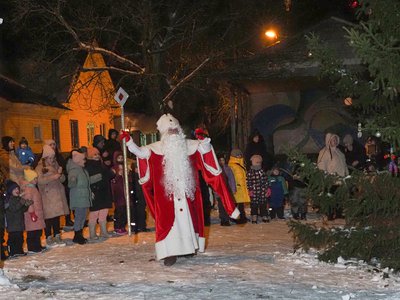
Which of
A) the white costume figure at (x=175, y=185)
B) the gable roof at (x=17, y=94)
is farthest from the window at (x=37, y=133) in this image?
the white costume figure at (x=175, y=185)

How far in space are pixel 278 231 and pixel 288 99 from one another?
14.0 meters

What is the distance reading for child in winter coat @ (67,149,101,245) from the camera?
1161 centimetres

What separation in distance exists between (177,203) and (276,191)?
5732mm

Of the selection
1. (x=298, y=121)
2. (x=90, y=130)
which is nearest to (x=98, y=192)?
(x=298, y=121)

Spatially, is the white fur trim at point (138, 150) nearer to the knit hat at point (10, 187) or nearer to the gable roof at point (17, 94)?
the knit hat at point (10, 187)

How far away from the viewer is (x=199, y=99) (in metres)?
34.2

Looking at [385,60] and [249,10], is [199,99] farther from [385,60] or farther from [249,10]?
[385,60]

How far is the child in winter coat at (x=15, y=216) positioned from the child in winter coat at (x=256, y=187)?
521cm

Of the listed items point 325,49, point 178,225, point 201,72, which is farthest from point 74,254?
point 201,72

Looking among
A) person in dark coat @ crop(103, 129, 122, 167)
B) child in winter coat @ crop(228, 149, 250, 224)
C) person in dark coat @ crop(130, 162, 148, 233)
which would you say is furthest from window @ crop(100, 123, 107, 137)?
person in dark coat @ crop(130, 162, 148, 233)

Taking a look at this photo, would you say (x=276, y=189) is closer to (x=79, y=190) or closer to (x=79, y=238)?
(x=79, y=190)

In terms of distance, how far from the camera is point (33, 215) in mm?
10703

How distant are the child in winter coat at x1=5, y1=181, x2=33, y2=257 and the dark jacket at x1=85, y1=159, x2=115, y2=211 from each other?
1.72 m

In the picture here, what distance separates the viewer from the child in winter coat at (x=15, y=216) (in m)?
10.2
